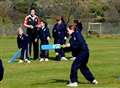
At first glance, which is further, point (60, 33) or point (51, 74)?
point (60, 33)

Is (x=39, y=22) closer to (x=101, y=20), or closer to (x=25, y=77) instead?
Result: (x=25, y=77)

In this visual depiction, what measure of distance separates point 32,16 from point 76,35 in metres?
7.94

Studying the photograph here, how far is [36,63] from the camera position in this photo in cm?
2262

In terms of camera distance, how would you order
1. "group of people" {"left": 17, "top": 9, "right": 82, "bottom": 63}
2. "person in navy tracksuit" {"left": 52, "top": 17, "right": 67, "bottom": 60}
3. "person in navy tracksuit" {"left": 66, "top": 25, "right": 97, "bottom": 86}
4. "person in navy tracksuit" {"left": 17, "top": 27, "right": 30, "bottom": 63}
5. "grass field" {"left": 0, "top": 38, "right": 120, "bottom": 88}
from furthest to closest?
"person in navy tracksuit" {"left": 52, "top": 17, "right": 67, "bottom": 60} → "group of people" {"left": 17, "top": 9, "right": 82, "bottom": 63} → "person in navy tracksuit" {"left": 17, "top": 27, "right": 30, "bottom": 63} → "grass field" {"left": 0, "top": 38, "right": 120, "bottom": 88} → "person in navy tracksuit" {"left": 66, "top": 25, "right": 97, "bottom": 86}

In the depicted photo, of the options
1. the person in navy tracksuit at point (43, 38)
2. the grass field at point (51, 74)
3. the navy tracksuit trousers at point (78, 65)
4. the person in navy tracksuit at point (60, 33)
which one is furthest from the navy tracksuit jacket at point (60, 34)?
the navy tracksuit trousers at point (78, 65)

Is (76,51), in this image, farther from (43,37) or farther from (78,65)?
(43,37)

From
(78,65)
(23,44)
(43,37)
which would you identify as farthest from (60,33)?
(78,65)

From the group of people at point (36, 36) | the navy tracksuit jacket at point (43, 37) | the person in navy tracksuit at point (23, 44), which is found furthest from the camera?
the navy tracksuit jacket at point (43, 37)

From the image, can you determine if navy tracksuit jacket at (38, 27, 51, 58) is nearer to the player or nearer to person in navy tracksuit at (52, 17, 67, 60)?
the player

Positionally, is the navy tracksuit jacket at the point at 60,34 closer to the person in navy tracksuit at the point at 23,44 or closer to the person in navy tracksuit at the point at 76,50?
the person in navy tracksuit at the point at 23,44

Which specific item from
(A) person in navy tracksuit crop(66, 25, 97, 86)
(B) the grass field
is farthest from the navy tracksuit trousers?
(B) the grass field

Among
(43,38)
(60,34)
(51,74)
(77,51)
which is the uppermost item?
(77,51)

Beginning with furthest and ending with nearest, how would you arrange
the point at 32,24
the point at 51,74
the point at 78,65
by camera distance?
the point at 32,24, the point at 51,74, the point at 78,65

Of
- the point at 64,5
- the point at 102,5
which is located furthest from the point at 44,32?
the point at 102,5
